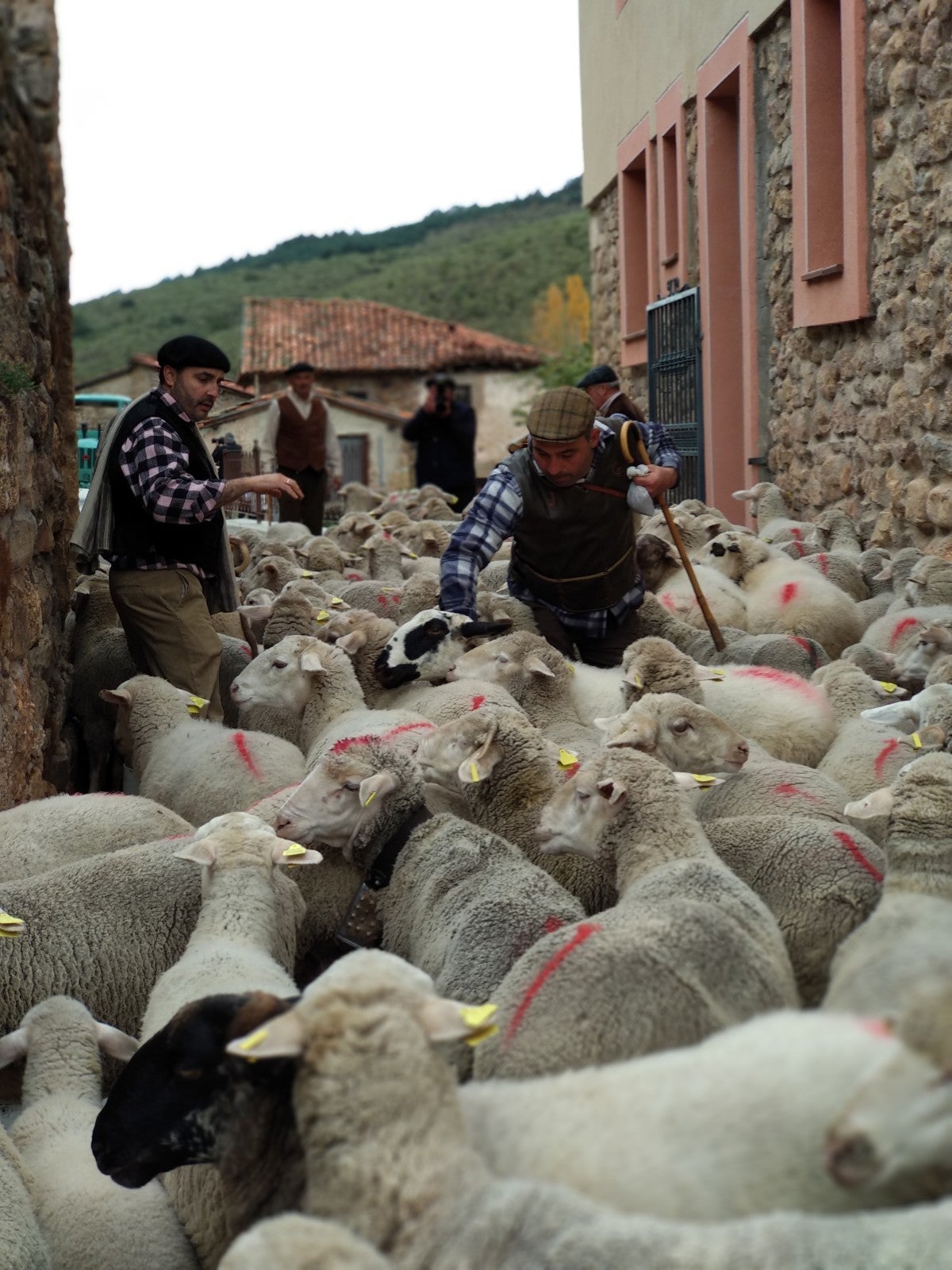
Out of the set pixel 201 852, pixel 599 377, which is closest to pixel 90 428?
pixel 599 377

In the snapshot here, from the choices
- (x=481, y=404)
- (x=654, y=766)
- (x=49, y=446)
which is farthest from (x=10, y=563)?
(x=481, y=404)

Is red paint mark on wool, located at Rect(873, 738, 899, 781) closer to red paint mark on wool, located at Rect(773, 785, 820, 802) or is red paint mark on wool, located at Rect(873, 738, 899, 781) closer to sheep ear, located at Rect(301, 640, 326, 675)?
red paint mark on wool, located at Rect(773, 785, 820, 802)

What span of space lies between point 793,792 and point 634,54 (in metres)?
13.3

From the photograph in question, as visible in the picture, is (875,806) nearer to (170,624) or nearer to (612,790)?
(612,790)

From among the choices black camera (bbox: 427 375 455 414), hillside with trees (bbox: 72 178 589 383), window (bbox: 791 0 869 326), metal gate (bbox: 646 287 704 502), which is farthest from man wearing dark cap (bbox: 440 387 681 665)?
hillside with trees (bbox: 72 178 589 383)

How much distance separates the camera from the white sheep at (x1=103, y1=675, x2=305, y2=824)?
5.05 meters

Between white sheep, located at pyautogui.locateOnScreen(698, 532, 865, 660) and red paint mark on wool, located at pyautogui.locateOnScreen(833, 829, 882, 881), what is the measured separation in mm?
3495

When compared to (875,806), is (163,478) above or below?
above

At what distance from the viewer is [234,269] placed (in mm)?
85938

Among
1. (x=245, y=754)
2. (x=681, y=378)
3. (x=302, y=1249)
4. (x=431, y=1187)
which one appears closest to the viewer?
(x=302, y=1249)

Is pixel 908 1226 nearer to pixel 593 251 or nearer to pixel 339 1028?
pixel 339 1028

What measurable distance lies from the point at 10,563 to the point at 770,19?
26.6 feet

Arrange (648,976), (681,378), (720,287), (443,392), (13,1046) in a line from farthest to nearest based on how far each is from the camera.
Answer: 1. (443,392)
2. (681,378)
3. (720,287)
4. (13,1046)
5. (648,976)

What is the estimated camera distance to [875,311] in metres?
8.87
